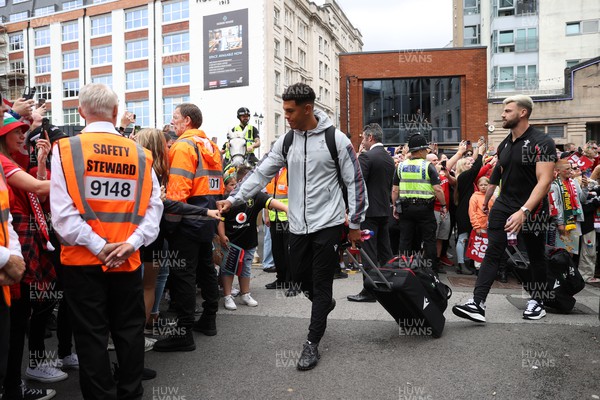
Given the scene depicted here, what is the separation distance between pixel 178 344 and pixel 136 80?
4565 centimetres

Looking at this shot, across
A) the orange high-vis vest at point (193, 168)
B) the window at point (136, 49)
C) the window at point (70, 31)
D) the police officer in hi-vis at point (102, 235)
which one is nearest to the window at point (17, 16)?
the window at point (70, 31)

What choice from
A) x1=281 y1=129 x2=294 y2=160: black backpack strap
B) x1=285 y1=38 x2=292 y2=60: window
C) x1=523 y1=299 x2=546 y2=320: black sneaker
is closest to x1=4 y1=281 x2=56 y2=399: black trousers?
x1=281 y1=129 x2=294 y2=160: black backpack strap

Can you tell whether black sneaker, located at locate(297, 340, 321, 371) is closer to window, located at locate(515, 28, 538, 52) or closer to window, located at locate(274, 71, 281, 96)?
window, located at locate(274, 71, 281, 96)

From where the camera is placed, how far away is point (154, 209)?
3389 mm

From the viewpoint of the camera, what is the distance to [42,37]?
5228cm

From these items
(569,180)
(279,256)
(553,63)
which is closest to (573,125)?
(553,63)

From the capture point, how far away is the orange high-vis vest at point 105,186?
3.00 meters

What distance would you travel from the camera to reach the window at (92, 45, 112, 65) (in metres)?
47.4

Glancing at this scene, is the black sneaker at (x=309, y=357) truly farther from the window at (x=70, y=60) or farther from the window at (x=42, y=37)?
the window at (x=42, y=37)

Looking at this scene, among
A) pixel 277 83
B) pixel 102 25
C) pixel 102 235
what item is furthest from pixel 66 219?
pixel 102 25

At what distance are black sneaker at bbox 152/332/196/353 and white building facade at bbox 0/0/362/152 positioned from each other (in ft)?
119

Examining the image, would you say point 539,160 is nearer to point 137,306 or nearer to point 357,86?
point 137,306

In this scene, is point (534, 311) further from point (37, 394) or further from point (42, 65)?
point (42, 65)

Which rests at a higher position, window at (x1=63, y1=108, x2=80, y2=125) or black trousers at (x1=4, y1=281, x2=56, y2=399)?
window at (x1=63, y1=108, x2=80, y2=125)
